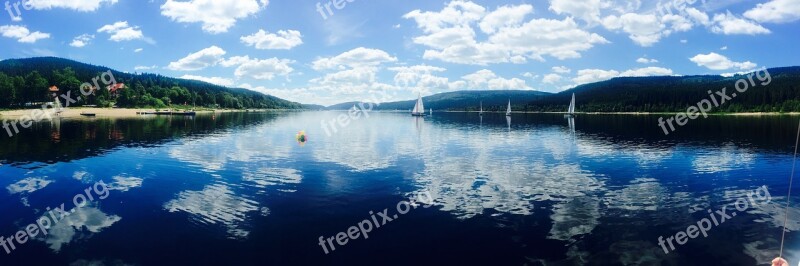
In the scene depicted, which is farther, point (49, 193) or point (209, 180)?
point (209, 180)

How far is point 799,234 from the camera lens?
24734 millimetres

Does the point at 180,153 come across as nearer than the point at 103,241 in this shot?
No

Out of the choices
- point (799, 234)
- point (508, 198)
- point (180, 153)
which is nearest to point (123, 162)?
point (180, 153)

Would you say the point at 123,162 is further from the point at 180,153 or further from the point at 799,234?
the point at 799,234

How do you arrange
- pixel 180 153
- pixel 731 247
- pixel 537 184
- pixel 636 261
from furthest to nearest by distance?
1. pixel 180 153
2. pixel 537 184
3. pixel 731 247
4. pixel 636 261

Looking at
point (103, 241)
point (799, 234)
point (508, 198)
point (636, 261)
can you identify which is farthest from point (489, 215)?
point (103, 241)

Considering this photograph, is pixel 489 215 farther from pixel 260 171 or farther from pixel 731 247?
pixel 260 171

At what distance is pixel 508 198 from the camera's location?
32.5m

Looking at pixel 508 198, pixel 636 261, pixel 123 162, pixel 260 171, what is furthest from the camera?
pixel 123 162

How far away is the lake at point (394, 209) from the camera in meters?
21.3

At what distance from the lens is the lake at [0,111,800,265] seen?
70.0 feet

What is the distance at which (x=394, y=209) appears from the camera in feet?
96.4

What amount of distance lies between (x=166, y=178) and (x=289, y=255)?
25.3 meters

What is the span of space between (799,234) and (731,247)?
5829 millimetres
